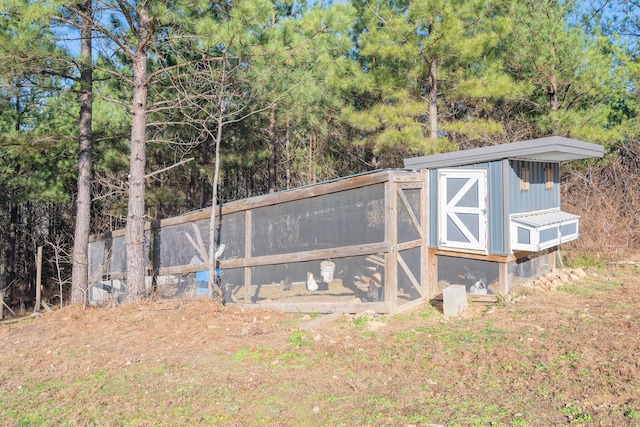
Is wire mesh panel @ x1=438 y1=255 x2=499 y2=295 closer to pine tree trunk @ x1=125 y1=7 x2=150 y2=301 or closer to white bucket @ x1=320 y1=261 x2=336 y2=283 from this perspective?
white bucket @ x1=320 y1=261 x2=336 y2=283

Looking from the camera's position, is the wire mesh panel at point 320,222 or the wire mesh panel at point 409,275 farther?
the wire mesh panel at point 409,275

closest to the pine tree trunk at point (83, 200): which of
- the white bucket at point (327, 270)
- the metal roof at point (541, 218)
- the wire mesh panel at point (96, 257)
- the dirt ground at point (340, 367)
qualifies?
the wire mesh panel at point (96, 257)

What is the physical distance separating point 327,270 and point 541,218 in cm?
368

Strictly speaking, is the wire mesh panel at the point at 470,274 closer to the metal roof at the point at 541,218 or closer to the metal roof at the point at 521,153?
the metal roof at the point at 541,218

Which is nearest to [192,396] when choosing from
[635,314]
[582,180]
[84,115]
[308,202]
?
[308,202]

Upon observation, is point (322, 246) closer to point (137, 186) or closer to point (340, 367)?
point (340, 367)

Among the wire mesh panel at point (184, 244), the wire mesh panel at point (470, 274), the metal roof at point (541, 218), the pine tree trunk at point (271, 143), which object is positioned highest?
the pine tree trunk at point (271, 143)

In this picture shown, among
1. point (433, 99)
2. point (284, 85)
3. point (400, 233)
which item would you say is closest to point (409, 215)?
point (400, 233)

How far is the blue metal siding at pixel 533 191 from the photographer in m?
8.02

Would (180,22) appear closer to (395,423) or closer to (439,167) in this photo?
(439,167)

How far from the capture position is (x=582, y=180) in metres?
13.8

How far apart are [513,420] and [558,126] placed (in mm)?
10498

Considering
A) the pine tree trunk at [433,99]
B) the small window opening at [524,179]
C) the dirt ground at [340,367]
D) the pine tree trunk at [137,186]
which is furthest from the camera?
the pine tree trunk at [433,99]

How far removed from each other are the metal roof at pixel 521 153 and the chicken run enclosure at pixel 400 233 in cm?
2
